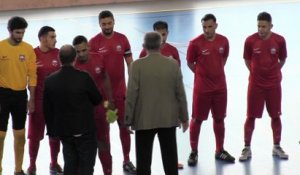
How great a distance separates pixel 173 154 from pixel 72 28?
14.5 metres

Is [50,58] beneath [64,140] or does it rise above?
above

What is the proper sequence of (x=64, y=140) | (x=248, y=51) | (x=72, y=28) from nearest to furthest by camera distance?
(x=64, y=140) → (x=248, y=51) → (x=72, y=28)

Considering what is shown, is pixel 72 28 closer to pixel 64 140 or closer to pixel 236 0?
pixel 236 0

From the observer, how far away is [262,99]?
10094mm

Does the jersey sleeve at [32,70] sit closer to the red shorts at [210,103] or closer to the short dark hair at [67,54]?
the short dark hair at [67,54]

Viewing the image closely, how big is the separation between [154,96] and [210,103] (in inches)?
88.5

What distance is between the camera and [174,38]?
65.5 ft

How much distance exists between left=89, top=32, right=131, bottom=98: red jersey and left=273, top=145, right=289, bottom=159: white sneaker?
8.83ft

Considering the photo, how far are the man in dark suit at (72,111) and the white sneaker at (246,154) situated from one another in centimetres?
304

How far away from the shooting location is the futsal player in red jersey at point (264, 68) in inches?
391

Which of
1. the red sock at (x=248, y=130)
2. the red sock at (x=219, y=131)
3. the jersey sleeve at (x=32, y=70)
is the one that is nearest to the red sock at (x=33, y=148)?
Answer: the jersey sleeve at (x=32, y=70)

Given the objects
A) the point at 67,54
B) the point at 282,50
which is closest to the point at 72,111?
the point at 67,54

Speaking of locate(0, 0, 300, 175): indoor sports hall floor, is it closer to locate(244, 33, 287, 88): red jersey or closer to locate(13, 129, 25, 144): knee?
locate(13, 129, 25, 144): knee

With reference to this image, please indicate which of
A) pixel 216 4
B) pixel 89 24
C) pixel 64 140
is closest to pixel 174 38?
pixel 89 24
